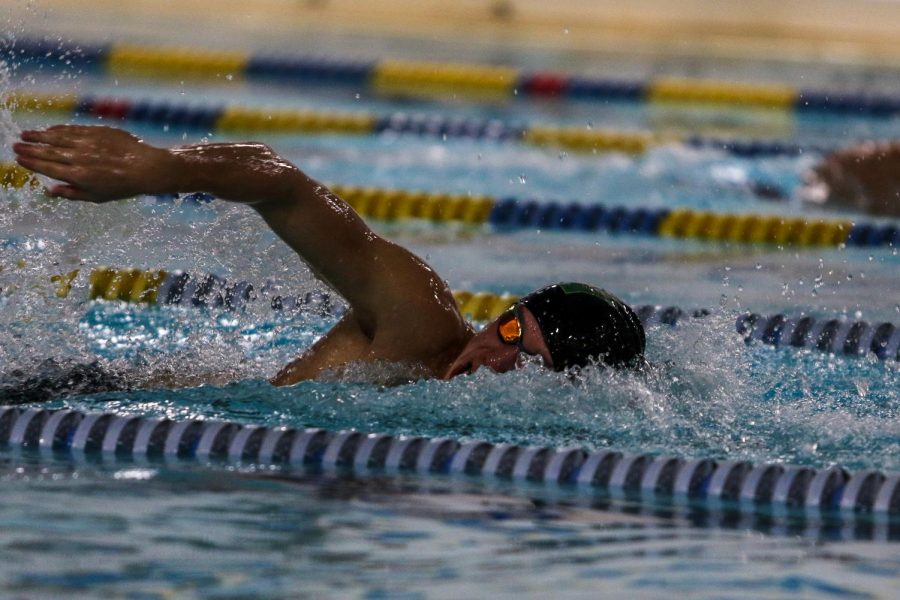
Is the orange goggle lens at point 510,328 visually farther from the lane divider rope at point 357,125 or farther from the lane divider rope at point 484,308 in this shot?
the lane divider rope at point 357,125

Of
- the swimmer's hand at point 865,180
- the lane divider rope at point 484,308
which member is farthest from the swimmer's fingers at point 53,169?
the swimmer's hand at point 865,180

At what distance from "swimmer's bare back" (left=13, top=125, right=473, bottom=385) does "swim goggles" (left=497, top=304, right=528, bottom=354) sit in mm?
135

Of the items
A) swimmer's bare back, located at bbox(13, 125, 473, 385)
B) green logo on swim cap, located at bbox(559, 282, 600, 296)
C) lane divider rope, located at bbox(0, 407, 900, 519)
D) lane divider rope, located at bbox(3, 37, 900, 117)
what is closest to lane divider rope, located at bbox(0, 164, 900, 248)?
swimmer's bare back, located at bbox(13, 125, 473, 385)

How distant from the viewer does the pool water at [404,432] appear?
2377mm

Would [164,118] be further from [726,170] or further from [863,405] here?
[863,405]

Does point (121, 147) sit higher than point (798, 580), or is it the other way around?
point (121, 147)

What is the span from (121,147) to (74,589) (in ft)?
2.74

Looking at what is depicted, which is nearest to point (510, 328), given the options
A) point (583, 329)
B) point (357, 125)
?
point (583, 329)

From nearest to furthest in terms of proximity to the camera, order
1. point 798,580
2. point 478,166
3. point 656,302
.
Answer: point 798,580 → point 656,302 → point 478,166

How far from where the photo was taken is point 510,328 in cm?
306

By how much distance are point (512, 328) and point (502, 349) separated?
5 cm

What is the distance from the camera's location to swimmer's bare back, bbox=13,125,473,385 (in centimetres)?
269

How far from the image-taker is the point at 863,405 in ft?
11.2

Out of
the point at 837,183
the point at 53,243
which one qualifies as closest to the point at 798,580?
the point at 53,243
